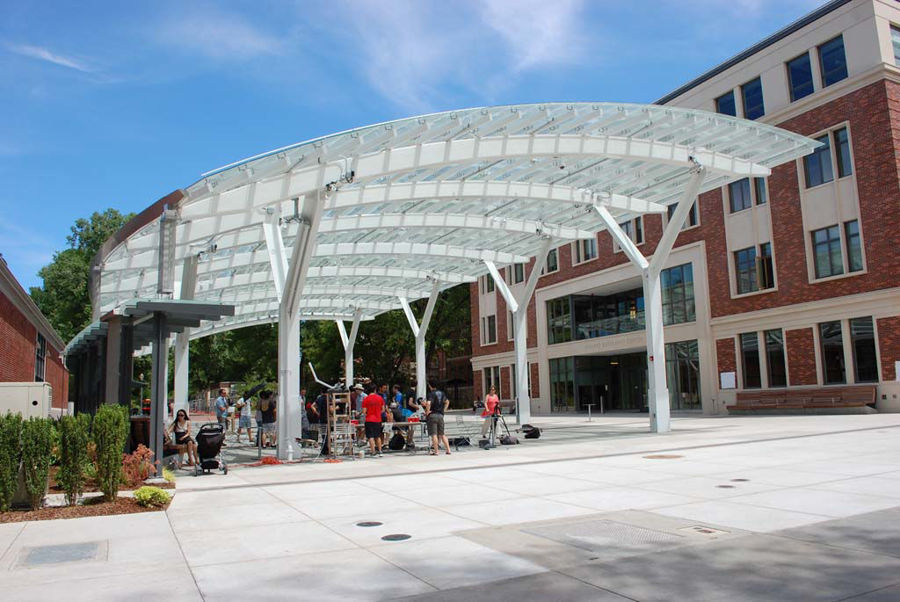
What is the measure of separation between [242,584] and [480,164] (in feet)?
49.3

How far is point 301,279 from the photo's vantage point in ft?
53.6

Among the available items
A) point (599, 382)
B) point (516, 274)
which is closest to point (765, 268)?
point (599, 382)

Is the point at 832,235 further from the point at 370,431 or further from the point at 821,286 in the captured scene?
the point at 370,431

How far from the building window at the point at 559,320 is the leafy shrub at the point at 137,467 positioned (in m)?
34.0

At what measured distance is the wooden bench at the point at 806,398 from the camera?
26.1 metres

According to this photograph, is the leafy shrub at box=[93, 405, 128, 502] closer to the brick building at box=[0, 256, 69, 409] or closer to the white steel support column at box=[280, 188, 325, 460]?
the white steel support column at box=[280, 188, 325, 460]

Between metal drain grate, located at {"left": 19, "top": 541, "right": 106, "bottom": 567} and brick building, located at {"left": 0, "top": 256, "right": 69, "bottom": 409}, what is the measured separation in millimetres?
13386

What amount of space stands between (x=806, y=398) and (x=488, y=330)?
88.0 ft

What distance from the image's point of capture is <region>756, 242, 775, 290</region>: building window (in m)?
30.9

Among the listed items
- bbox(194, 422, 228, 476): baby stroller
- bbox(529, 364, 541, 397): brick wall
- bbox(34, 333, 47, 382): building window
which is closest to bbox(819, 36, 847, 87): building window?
bbox(529, 364, 541, 397): brick wall

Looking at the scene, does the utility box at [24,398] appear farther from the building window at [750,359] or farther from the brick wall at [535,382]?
the brick wall at [535,382]

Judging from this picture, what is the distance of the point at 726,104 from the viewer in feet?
109

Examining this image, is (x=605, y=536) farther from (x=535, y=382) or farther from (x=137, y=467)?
(x=535, y=382)

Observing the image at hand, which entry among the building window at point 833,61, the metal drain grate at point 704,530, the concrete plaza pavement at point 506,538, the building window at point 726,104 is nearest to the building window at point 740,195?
the building window at point 726,104
